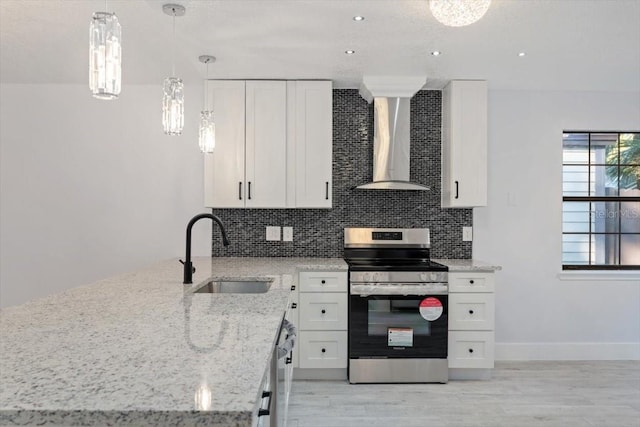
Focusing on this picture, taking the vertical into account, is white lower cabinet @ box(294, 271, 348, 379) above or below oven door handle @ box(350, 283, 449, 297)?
below

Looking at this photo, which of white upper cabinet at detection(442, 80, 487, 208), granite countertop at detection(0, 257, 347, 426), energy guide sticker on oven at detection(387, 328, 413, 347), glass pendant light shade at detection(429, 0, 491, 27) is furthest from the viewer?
white upper cabinet at detection(442, 80, 487, 208)

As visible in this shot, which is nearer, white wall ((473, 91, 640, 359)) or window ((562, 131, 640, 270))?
white wall ((473, 91, 640, 359))

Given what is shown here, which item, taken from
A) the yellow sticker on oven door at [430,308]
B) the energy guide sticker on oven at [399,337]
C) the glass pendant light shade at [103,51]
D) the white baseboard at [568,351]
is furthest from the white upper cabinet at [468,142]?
the glass pendant light shade at [103,51]

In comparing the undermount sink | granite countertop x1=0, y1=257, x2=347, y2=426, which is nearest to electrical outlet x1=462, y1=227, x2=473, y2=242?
the undermount sink

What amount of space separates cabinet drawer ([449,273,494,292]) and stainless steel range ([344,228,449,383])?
0.09m

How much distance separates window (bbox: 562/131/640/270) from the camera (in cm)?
389

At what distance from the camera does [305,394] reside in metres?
2.92

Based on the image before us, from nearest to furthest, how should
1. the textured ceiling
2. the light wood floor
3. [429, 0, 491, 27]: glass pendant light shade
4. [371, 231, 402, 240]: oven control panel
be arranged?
1. [429, 0, 491, 27]: glass pendant light shade
2. the textured ceiling
3. the light wood floor
4. [371, 231, 402, 240]: oven control panel

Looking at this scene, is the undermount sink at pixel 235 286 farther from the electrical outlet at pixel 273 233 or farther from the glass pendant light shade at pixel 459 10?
the glass pendant light shade at pixel 459 10

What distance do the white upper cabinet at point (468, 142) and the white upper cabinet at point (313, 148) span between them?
1.04 m

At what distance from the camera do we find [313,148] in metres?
3.48

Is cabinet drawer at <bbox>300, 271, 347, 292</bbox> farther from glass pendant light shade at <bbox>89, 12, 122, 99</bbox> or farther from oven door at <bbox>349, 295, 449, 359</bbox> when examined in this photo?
glass pendant light shade at <bbox>89, 12, 122, 99</bbox>

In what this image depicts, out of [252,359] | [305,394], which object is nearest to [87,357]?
[252,359]

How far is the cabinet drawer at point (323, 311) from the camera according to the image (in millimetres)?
3135
